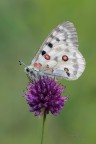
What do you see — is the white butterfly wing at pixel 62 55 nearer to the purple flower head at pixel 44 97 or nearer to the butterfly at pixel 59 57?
the butterfly at pixel 59 57

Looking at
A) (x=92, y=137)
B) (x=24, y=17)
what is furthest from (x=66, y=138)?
(x=24, y=17)

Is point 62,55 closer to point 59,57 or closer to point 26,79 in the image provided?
point 59,57

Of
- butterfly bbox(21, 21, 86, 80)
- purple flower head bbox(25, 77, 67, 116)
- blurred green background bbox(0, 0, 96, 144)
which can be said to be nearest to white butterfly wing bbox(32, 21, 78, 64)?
butterfly bbox(21, 21, 86, 80)

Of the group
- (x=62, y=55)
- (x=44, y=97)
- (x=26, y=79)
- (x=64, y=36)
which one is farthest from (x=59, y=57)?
(x=26, y=79)

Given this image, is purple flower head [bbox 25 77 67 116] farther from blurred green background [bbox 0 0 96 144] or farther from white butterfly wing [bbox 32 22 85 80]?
blurred green background [bbox 0 0 96 144]

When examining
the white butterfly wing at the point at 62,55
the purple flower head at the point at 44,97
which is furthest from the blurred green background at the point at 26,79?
the purple flower head at the point at 44,97
